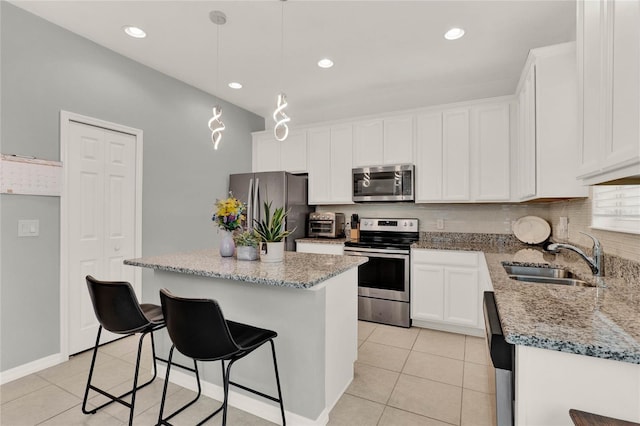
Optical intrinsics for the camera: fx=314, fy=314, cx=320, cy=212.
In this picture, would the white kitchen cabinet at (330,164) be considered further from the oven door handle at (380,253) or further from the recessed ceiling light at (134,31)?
the recessed ceiling light at (134,31)

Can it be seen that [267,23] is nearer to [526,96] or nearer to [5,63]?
[5,63]

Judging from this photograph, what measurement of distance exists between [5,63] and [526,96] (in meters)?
3.92

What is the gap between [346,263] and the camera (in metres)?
2.05

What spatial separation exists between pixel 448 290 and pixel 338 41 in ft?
8.64

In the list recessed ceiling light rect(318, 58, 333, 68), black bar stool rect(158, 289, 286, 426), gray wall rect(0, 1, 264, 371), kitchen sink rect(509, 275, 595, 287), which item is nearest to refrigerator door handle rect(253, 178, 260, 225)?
gray wall rect(0, 1, 264, 371)

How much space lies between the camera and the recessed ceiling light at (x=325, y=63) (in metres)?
3.06

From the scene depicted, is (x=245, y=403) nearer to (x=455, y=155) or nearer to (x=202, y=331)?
(x=202, y=331)

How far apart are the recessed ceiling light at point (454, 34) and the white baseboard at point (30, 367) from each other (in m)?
4.15

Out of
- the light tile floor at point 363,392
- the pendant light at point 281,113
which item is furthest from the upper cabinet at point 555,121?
the pendant light at point 281,113

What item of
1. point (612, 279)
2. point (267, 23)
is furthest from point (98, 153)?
point (612, 279)

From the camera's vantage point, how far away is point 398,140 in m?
3.76

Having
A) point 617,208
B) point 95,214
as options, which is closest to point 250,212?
point 95,214

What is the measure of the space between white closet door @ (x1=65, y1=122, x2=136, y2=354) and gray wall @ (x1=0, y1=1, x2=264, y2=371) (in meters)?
0.13

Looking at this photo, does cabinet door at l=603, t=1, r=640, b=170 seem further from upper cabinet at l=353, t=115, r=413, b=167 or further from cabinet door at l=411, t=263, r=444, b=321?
upper cabinet at l=353, t=115, r=413, b=167
